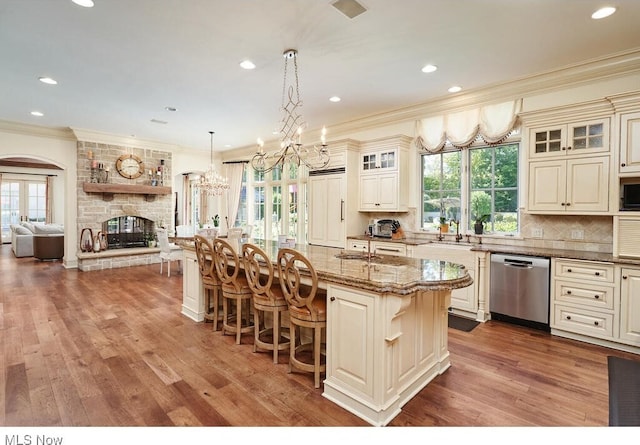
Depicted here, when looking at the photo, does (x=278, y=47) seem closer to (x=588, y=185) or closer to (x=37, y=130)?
(x=588, y=185)

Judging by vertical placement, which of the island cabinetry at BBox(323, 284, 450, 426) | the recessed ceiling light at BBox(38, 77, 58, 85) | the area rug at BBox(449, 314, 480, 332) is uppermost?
the recessed ceiling light at BBox(38, 77, 58, 85)

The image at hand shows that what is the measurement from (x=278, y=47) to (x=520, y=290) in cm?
364

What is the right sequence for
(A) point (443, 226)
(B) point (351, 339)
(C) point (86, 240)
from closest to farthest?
1. (B) point (351, 339)
2. (A) point (443, 226)
3. (C) point (86, 240)

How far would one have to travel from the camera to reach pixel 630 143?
→ 10.1 feet

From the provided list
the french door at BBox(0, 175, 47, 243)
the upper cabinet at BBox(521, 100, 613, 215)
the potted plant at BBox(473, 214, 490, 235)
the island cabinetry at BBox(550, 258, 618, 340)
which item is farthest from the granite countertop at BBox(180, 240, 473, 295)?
the french door at BBox(0, 175, 47, 243)

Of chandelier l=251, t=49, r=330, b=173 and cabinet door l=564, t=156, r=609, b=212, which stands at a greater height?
chandelier l=251, t=49, r=330, b=173

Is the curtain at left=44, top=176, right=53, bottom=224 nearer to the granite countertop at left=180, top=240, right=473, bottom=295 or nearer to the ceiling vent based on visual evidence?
the granite countertop at left=180, top=240, right=473, bottom=295

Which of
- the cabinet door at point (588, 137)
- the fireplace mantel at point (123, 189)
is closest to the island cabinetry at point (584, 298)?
the cabinet door at point (588, 137)

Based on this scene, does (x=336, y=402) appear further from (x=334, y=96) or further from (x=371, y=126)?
(x=371, y=126)

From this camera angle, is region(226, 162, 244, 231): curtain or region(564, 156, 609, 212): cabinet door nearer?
region(564, 156, 609, 212): cabinet door

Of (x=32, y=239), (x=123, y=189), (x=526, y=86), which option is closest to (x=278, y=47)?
(x=526, y=86)

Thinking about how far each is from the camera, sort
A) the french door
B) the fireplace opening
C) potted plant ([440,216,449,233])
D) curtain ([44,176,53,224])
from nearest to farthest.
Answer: potted plant ([440,216,449,233]) → the fireplace opening → the french door → curtain ([44,176,53,224])

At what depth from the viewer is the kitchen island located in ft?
6.52

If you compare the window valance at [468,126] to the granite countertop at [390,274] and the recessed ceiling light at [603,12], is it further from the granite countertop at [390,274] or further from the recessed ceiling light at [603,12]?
the granite countertop at [390,274]
